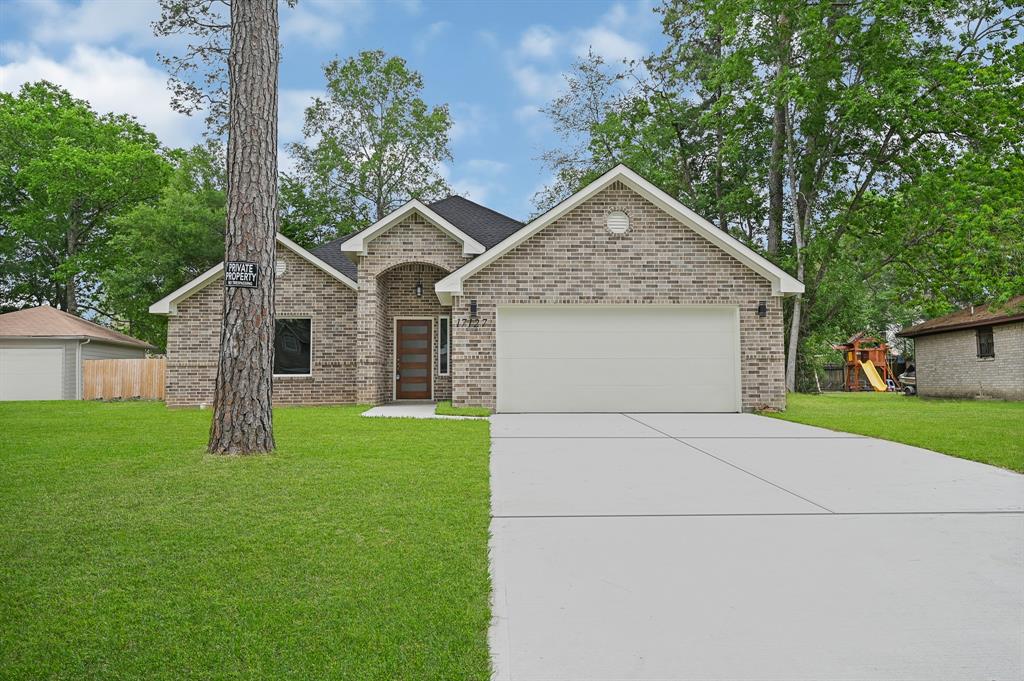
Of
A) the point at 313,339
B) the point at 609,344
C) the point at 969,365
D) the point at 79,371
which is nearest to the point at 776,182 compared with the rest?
the point at 969,365

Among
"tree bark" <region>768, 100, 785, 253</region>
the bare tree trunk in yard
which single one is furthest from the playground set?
the bare tree trunk in yard

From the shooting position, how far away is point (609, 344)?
1305 centimetres

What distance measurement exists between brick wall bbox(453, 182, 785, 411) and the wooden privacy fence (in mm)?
14040

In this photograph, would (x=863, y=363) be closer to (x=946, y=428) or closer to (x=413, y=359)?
(x=946, y=428)

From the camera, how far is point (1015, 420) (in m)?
11.2

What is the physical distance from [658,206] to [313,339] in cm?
861

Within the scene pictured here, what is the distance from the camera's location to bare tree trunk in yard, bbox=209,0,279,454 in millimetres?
6766

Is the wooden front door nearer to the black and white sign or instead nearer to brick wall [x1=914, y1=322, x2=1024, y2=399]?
the black and white sign

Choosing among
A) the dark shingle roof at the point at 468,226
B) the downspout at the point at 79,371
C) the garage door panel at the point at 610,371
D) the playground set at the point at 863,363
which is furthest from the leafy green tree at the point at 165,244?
the playground set at the point at 863,363

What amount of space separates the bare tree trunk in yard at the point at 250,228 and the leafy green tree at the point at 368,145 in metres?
25.4

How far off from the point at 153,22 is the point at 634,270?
29.0 ft

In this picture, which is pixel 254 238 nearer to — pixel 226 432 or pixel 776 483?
pixel 226 432

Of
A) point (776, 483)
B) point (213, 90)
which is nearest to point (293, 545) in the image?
point (776, 483)

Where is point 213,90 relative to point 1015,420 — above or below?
above
